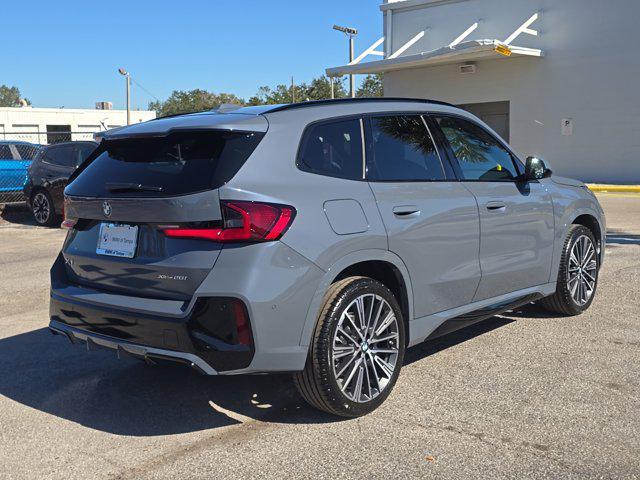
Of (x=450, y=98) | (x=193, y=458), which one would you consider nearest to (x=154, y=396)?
(x=193, y=458)

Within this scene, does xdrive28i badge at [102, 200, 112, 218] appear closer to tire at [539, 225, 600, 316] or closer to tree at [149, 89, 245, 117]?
tire at [539, 225, 600, 316]

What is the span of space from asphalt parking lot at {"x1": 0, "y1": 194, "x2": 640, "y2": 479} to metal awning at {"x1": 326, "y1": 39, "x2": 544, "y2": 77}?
1749cm

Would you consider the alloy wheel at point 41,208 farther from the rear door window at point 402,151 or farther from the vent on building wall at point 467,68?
the vent on building wall at point 467,68

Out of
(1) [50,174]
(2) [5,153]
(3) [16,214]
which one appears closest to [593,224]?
(1) [50,174]

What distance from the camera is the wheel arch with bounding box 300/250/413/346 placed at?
3832 mm

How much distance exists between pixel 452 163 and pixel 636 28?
2024 centimetres

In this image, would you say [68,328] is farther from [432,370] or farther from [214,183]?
[432,370]

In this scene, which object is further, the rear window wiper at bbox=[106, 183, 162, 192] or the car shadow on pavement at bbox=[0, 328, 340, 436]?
the car shadow on pavement at bbox=[0, 328, 340, 436]

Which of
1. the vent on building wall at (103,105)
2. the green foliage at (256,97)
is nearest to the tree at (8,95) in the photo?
the green foliage at (256,97)

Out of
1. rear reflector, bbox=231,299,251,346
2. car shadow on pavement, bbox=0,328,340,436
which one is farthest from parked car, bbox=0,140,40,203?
rear reflector, bbox=231,299,251,346

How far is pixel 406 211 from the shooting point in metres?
4.38

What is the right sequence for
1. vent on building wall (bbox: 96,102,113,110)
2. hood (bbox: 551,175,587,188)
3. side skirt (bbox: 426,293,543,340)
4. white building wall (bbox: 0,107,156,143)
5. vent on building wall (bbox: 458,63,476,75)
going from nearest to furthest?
side skirt (bbox: 426,293,543,340) → hood (bbox: 551,175,587,188) → vent on building wall (bbox: 458,63,476,75) → white building wall (bbox: 0,107,156,143) → vent on building wall (bbox: 96,102,113,110)

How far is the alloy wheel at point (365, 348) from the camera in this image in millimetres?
4020

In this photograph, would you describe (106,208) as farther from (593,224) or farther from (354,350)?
(593,224)
